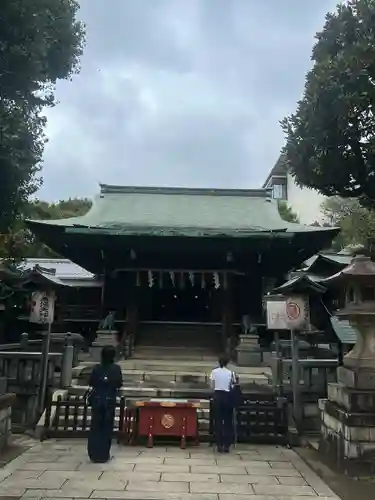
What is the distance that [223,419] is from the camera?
8.02 metres

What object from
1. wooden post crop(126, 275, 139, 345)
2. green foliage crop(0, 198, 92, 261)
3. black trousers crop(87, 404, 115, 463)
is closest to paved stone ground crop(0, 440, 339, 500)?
black trousers crop(87, 404, 115, 463)

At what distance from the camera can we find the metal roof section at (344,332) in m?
9.15

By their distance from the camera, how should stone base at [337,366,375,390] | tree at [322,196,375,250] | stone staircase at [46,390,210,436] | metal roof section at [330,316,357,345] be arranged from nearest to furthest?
stone base at [337,366,375,390], stone staircase at [46,390,210,436], metal roof section at [330,316,357,345], tree at [322,196,375,250]

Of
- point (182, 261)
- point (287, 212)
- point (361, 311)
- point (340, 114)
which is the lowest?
point (361, 311)

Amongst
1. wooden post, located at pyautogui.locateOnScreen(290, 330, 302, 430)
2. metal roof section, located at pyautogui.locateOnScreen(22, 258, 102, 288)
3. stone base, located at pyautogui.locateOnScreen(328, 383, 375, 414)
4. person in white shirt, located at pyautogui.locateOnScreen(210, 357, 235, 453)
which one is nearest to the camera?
stone base, located at pyautogui.locateOnScreen(328, 383, 375, 414)

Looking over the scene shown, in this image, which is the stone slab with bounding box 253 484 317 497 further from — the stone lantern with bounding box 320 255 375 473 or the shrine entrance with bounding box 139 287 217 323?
the shrine entrance with bounding box 139 287 217 323

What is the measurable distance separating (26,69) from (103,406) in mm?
6036

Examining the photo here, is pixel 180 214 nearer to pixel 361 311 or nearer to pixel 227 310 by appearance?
pixel 227 310

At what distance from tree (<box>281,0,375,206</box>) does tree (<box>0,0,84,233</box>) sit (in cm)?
520

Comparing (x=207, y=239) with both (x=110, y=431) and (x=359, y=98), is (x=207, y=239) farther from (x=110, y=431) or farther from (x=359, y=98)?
(x=110, y=431)

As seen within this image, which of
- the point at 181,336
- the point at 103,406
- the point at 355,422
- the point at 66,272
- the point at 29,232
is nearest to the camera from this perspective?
the point at 355,422

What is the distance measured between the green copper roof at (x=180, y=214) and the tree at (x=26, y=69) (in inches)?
209

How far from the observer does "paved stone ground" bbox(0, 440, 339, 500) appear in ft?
17.9

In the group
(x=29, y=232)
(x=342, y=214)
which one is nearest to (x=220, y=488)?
(x=29, y=232)
